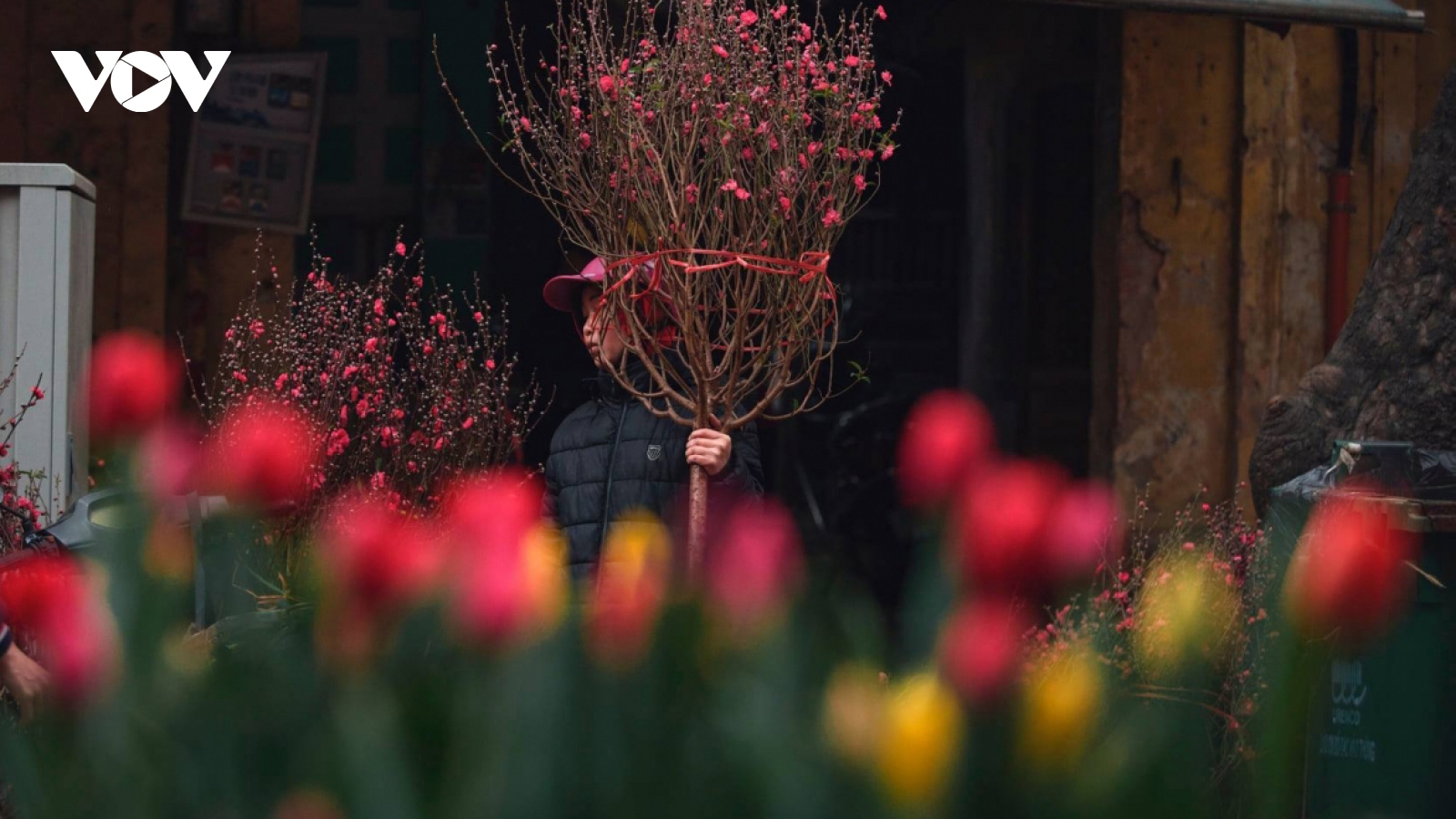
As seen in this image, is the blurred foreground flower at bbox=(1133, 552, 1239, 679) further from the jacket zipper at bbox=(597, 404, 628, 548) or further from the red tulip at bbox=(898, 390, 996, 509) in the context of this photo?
the jacket zipper at bbox=(597, 404, 628, 548)

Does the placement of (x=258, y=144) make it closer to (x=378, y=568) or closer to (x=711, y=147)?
(x=711, y=147)

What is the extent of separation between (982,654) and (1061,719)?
43 mm

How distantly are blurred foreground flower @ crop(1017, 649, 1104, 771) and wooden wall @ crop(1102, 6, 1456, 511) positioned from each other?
5.79m

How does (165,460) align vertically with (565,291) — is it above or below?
below

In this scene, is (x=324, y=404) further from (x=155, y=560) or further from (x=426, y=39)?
(x=155, y=560)

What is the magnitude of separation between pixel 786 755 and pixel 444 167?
6182mm

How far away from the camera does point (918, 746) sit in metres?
0.57

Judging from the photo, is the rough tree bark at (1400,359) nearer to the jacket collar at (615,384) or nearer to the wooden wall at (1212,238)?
the jacket collar at (615,384)

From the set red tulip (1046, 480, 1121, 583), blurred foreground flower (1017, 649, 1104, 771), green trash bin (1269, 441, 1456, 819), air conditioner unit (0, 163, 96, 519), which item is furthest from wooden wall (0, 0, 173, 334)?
blurred foreground flower (1017, 649, 1104, 771)

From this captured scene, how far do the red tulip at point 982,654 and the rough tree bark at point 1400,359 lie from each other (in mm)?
3556

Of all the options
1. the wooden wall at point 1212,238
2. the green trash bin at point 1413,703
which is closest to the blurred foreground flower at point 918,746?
the green trash bin at point 1413,703

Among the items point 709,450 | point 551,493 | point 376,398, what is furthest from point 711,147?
point 376,398

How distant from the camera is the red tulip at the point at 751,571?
64cm

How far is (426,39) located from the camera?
21.4 feet
